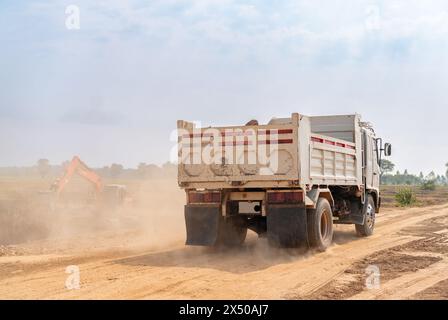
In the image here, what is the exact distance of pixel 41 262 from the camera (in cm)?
925

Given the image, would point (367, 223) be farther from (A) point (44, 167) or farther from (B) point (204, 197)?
(A) point (44, 167)

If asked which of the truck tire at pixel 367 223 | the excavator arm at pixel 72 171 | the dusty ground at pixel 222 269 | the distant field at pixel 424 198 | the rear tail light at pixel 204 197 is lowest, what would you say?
the distant field at pixel 424 198

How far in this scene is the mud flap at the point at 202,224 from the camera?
9.95 meters

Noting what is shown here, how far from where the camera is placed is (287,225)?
939 cm

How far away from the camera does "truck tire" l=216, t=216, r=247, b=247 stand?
10.4m

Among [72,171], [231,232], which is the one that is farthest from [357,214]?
[72,171]

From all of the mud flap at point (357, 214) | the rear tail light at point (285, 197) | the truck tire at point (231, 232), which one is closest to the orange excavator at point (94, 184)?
the truck tire at point (231, 232)

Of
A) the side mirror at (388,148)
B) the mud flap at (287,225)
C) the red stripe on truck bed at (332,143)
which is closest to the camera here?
the mud flap at (287,225)

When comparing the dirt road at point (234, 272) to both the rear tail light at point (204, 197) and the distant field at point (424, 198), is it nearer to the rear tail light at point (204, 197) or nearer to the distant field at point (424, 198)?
the rear tail light at point (204, 197)

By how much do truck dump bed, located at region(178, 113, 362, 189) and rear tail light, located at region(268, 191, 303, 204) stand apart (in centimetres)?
16

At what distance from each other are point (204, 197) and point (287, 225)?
177 centimetres

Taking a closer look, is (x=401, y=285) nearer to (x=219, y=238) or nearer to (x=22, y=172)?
(x=219, y=238)

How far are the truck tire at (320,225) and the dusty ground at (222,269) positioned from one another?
Answer: 26 cm

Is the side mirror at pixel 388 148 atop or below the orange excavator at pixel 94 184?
atop
